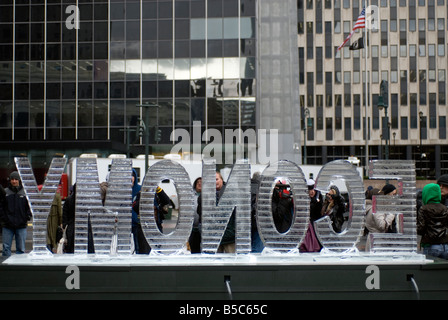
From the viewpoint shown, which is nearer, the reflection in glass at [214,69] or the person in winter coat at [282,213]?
the person in winter coat at [282,213]

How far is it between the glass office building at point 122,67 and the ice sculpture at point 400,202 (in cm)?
3365

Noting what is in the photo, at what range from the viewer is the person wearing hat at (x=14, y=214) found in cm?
1009

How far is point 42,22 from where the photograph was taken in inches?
1593

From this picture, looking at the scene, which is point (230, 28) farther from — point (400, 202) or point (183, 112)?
point (400, 202)

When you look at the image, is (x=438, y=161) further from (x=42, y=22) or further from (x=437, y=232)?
(x=437, y=232)

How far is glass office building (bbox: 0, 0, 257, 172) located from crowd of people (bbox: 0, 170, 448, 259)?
28.9 m

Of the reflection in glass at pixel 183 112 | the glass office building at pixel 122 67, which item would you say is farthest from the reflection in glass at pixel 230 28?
the reflection in glass at pixel 183 112

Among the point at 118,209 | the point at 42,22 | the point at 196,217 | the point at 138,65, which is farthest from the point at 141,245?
the point at 42,22

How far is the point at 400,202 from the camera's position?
5.94 meters

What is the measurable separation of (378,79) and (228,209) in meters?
71.9

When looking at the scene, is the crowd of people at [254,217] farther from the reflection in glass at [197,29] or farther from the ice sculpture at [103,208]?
→ the reflection in glass at [197,29]

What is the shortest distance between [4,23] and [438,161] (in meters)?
56.9

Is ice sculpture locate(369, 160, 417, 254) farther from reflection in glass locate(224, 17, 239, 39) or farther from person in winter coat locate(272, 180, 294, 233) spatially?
reflection in glass locate(224, 17, 239, 39)

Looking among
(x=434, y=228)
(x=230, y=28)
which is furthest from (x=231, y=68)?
(x=434, y=228)
